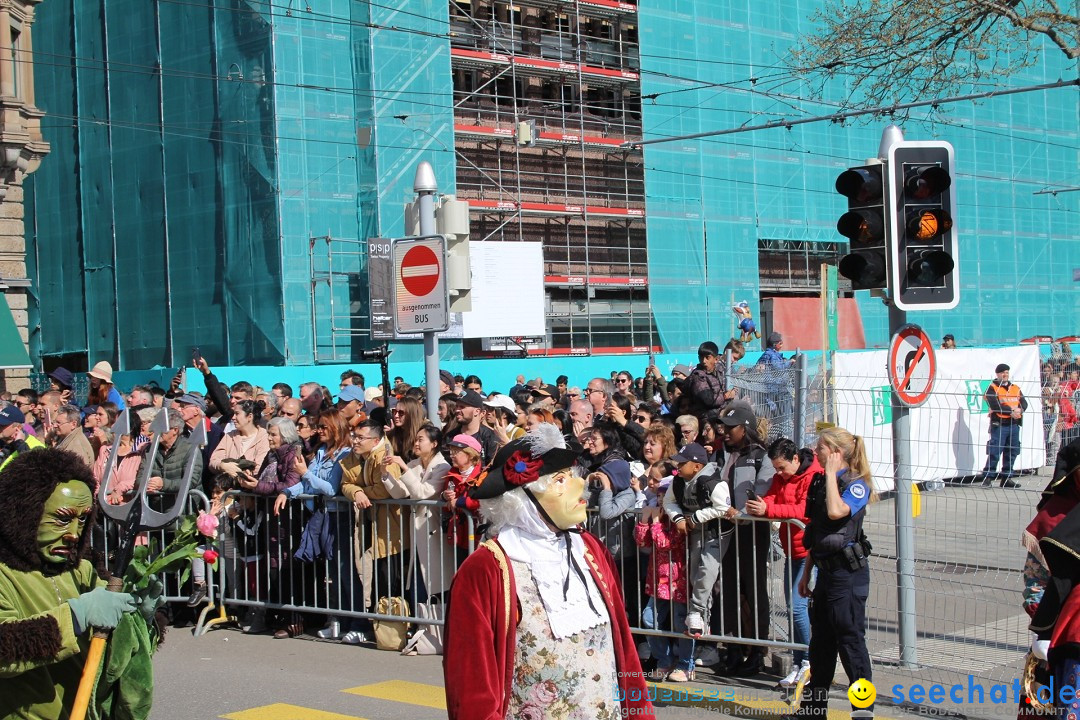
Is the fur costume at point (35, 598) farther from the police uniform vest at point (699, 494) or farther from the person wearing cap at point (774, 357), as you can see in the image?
the person wearing cap at point (774, 357)

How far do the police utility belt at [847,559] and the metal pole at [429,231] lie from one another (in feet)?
13.8

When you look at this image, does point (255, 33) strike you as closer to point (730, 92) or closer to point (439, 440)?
point (730, 92)

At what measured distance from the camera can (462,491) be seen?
8234mm

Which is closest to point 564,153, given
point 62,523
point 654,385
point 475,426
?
point 654,385

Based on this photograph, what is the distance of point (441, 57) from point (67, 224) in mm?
11517

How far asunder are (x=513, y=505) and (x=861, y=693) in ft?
9.73

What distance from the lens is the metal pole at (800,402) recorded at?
8859 millimetres

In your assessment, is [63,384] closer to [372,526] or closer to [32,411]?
[32,411]

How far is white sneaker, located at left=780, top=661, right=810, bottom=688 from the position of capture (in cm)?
742

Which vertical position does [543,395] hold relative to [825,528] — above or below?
above

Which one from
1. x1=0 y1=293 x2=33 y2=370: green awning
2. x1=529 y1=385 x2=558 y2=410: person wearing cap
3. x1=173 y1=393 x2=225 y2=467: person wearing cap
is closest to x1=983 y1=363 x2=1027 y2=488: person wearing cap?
x1=529 y1=385 x2=558 y2=410: person wearing cap

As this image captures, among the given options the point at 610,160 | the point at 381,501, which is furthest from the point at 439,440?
the point at 610,160

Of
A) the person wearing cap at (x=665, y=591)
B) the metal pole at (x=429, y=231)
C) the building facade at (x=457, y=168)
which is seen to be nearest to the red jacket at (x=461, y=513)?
the person wearing cap at (x=665, y=591)

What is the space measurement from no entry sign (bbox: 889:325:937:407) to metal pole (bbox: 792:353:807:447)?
1353mm
